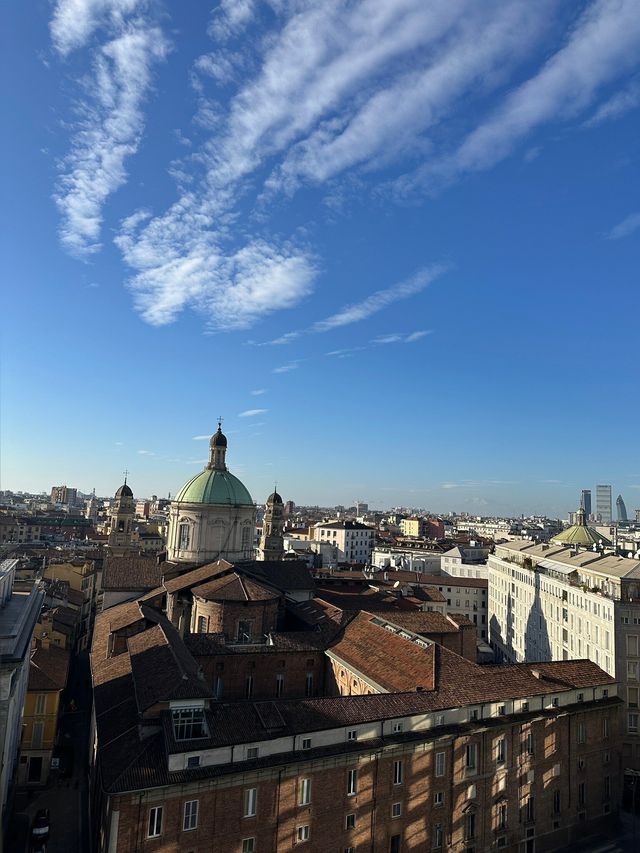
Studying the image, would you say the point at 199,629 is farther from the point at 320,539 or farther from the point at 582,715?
the point at 320,539

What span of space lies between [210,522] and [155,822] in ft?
127

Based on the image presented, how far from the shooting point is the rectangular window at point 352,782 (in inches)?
936

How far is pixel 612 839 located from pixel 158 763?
25.8 m

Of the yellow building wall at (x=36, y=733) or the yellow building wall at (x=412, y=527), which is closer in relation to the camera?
the yellow building wall at (x=36, y=733)

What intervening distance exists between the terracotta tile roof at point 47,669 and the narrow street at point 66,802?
4806 millimetres

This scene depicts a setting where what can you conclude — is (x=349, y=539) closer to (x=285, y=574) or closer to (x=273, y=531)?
(x=273, y=531)

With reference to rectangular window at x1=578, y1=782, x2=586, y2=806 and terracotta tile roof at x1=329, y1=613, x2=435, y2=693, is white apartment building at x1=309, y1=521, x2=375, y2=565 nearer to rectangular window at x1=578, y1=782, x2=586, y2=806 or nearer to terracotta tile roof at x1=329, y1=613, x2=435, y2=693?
terracotta tile roof at x1=329, y1=613, x2=435, y2=693

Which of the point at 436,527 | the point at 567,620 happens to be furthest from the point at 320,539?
the point at 567,620

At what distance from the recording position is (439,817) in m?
25.9

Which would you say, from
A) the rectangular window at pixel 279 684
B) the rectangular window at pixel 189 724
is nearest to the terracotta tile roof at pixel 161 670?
the rectangular window at pixel 189 724

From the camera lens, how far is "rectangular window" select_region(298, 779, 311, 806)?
22.8 meters

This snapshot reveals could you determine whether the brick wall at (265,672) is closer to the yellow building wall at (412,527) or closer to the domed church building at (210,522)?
the domed church building at (210,522)

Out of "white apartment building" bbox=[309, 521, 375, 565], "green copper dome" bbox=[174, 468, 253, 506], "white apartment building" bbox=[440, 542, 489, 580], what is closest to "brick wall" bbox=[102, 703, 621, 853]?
"green copper dome" bbox=[174, 468, 253, 506]

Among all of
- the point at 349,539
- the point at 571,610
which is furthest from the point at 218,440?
the point at 349,539
